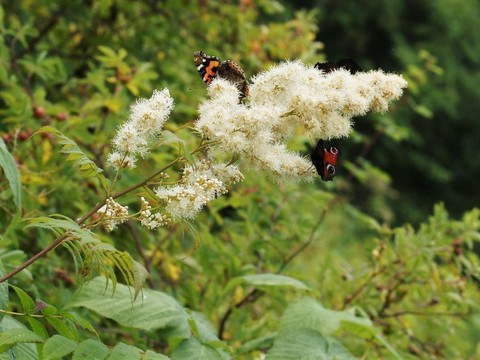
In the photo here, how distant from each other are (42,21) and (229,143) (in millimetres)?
4676

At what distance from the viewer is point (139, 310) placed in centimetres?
256

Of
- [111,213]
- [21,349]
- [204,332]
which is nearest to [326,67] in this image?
[111,213]

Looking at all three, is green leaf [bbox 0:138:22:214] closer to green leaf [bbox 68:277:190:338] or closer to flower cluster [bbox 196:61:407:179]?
flower cluster [bbox 196:61:407:179]

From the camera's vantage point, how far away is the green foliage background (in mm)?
2529

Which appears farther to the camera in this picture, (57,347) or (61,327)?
(61,327)

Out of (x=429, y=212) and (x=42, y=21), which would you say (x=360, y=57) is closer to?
(x=429, y=212)

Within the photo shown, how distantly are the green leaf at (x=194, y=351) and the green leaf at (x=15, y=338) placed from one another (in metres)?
0.64

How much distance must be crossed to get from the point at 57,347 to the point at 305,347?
1.00 meters

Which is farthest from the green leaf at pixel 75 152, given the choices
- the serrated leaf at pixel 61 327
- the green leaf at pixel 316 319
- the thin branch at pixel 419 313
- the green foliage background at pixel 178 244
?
the thin branch at pixel 419 313

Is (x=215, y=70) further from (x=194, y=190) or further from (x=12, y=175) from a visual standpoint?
(x=12, y=175)

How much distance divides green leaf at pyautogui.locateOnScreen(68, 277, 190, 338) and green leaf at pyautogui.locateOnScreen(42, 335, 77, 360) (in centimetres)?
54

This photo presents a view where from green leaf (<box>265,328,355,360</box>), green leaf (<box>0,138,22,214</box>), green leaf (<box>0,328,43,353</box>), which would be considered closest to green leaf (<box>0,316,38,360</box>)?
green leaf (<box>0,328,43,353</box>)

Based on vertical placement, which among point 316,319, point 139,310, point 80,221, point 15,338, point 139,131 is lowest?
point 15,338

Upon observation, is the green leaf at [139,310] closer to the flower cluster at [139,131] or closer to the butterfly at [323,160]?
the flower cluster at [139,131]
